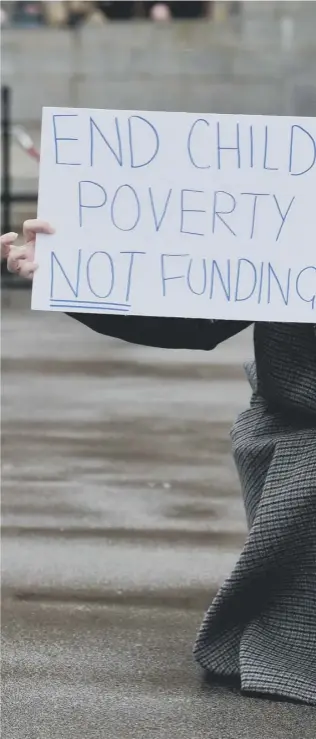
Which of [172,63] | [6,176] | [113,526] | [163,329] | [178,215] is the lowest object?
[113,526]

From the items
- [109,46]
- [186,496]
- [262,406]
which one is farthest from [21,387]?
[109,46]

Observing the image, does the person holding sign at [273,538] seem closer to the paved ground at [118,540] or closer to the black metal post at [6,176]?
the paved ground at [118,540]

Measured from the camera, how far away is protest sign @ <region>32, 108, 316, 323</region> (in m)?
3.66

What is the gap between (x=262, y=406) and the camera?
411 cm

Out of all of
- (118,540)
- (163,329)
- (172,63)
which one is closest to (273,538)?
(163,329)

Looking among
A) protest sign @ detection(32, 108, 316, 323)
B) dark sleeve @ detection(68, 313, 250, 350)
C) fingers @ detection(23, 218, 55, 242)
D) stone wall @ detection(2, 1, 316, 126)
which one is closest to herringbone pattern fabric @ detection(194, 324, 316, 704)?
dark sleeve @ detection(68, 313, 250, 350)

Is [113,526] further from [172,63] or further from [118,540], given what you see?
[172,63]

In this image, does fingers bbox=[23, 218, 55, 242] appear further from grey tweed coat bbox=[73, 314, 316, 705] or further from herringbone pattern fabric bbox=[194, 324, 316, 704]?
herringbone pattern fabric bbox=[194, 324, 316, 704]

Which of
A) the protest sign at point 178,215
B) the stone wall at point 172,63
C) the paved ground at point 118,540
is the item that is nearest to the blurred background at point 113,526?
the paved ground at point 118,540

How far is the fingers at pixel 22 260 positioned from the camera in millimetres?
3654

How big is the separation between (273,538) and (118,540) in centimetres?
167

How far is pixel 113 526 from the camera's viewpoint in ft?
18.3

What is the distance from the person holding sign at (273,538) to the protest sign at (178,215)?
0.42 ft

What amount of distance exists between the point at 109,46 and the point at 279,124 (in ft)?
43.2
